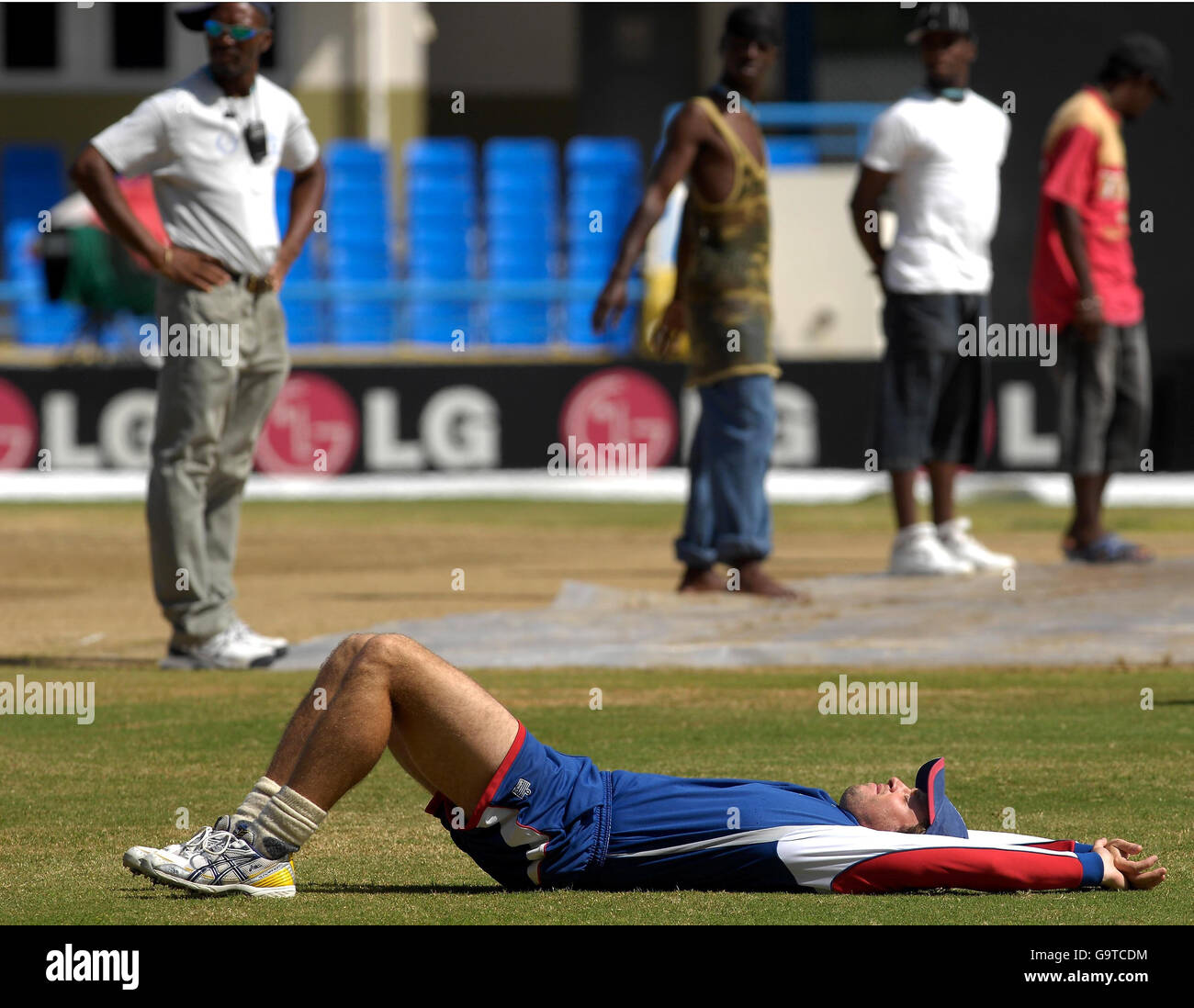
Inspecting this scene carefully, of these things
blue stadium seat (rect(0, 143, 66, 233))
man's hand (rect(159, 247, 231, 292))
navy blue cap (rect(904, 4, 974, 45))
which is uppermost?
navy blue cap (rect(904, 4, 974, 45))

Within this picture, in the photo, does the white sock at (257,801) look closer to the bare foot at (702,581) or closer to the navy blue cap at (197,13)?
the navy blue cap at (197,13)

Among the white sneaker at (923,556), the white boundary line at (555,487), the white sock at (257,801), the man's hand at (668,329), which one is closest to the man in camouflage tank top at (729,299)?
the man's hand at (668,329)

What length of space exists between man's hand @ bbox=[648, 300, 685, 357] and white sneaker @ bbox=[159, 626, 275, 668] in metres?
2.54

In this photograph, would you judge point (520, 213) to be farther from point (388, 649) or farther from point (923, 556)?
point (388, 649)

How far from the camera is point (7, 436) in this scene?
→ 56.0 ft

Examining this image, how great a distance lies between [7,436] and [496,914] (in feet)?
43.7

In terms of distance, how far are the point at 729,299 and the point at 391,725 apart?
5.30 m

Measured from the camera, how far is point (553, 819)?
186 inches

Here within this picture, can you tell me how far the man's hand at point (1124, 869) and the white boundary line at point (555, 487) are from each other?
11.9 m

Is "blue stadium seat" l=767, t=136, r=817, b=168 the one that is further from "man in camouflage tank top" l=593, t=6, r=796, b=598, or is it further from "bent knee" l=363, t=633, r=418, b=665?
"bent knee" l=363, t=633, r=418, b=665

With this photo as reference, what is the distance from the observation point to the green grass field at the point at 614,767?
4633 mm

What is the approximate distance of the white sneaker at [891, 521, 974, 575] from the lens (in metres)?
10.4

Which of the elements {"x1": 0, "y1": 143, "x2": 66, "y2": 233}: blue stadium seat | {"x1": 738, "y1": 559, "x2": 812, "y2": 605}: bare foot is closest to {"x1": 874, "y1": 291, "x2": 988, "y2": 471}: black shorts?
{"x1": 738, "y1": 559, "x2": 812, "y2": 605}: bare foot

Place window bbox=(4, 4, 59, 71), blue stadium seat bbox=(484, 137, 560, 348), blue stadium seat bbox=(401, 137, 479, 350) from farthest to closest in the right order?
window bbox=(4, 4, 59, 71), blue stadium seat bbox=(484, 137, 560, 348), blue stadium seat bbox=(401, 137, 479, 350)
